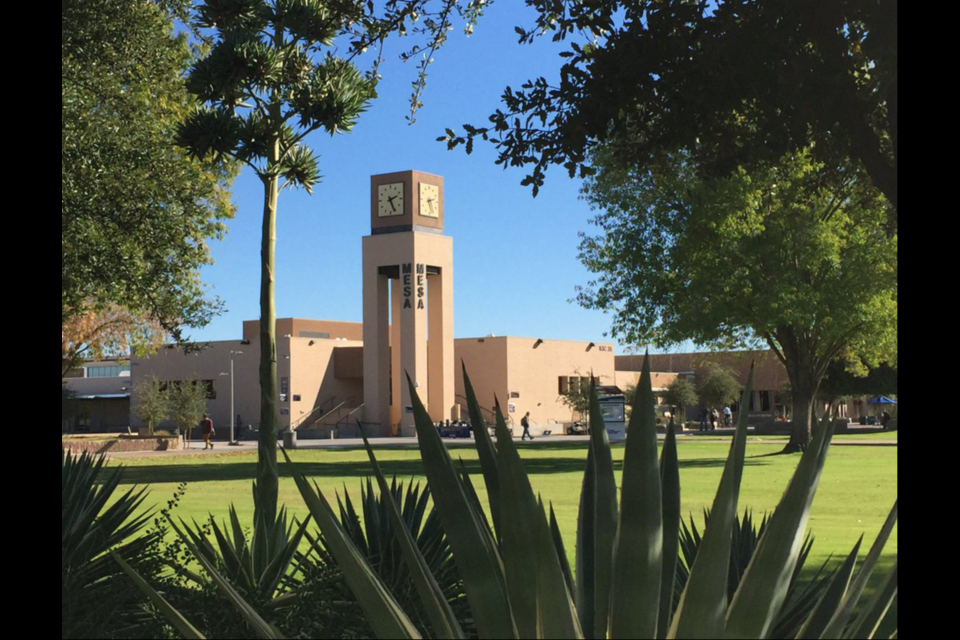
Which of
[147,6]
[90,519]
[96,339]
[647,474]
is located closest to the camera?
[647,474]

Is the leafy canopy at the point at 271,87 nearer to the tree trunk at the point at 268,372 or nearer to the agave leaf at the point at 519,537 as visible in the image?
the tree trunk at the point at 268,372

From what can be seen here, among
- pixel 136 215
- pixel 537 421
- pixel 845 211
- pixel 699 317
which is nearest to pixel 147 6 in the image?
pixel 136 215

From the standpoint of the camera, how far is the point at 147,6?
1680cm

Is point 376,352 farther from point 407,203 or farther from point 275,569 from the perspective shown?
point 275,569

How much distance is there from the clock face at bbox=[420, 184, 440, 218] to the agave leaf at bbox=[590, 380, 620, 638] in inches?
2475

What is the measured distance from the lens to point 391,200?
215 ft

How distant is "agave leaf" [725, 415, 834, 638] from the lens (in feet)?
7.20

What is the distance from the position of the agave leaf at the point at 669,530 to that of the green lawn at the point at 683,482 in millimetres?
5467

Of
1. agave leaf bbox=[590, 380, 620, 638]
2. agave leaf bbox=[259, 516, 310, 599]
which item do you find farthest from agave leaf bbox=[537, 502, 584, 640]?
agave leaf bbox=[259, 516, 310, 599]

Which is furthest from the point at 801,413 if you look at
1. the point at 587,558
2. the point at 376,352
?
the point at 376,352

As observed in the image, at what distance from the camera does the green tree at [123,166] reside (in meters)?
16.0

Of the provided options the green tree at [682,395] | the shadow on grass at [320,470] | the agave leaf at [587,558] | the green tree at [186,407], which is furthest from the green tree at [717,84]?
the green tree at [682,395]

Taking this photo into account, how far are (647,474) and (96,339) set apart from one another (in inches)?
1367
